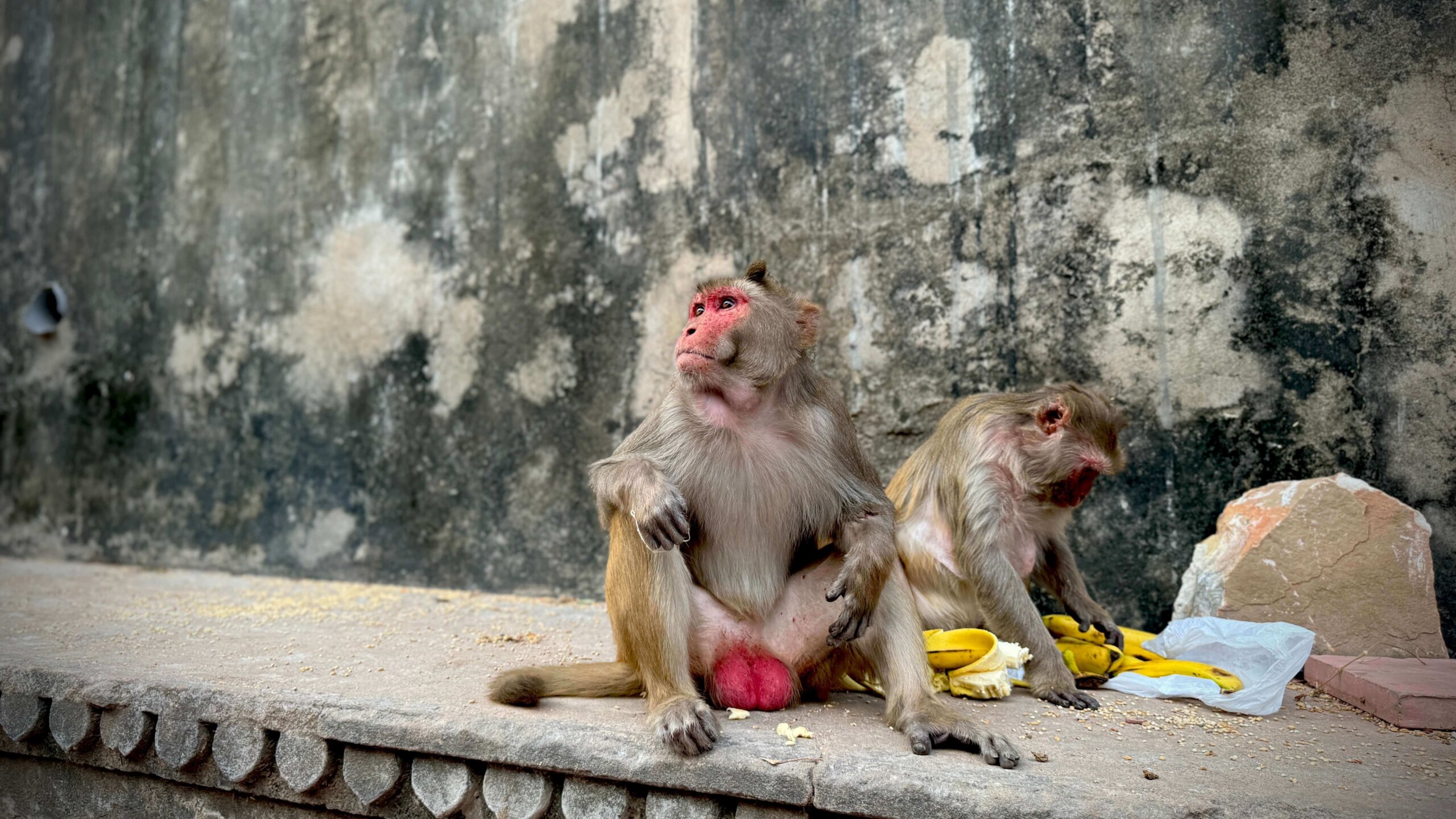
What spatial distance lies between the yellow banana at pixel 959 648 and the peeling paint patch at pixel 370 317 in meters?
3.07

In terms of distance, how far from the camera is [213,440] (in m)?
5.93

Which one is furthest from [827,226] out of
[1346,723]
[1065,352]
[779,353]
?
[1346,723]

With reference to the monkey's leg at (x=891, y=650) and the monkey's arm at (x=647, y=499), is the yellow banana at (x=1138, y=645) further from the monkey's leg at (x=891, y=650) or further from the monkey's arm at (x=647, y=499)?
the monkey's arm at (x=647, y=499)

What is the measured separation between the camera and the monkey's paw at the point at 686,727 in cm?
219

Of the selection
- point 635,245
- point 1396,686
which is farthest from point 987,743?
point 635,245

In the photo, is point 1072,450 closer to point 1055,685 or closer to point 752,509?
point 1055,685

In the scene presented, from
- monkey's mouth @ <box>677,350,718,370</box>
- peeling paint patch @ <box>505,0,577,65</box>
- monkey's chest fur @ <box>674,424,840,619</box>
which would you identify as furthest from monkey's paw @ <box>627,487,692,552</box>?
peeling paint patch @ <box>505,0,577,65</box>

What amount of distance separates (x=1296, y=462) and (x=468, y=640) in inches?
124

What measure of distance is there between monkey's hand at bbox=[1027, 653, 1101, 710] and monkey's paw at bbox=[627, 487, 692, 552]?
1350 millimetres

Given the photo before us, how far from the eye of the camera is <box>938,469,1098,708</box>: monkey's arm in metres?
3.01

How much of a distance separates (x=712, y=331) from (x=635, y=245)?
2356mm

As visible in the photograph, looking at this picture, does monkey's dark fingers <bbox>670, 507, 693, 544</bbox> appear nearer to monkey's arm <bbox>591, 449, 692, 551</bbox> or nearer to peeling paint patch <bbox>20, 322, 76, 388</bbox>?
monkey's arm <bbox>591, 449, 692, 551</bbox>

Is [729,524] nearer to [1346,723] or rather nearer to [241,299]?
[1346,723]

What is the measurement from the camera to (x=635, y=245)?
4805 millimetres
